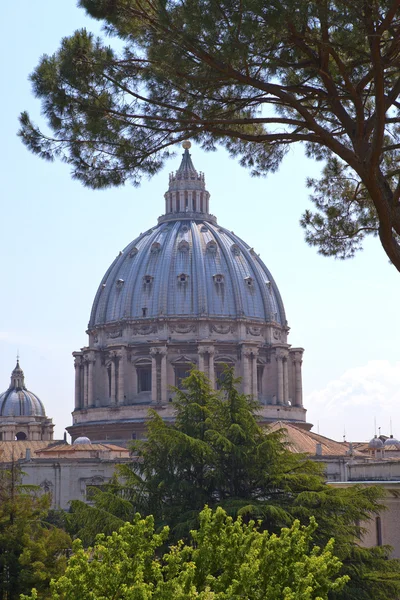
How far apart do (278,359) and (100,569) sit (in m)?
59.2

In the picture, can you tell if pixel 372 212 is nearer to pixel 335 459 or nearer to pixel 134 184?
pixel 134 184

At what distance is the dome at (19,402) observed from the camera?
80.5 meters

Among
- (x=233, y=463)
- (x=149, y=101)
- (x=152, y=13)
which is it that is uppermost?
(x=152, y=13)

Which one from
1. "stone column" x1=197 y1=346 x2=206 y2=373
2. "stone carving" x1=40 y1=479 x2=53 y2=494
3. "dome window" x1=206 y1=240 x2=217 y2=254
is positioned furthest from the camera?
"dome window" x1=206 y1=240 x2=217 y2=254

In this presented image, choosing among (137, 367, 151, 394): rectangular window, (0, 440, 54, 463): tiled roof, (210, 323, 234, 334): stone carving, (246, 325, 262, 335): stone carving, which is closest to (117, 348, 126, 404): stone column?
(137, 367, 151, 394): rectangular window

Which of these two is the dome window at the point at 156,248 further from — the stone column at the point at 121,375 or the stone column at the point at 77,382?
the stone column at the point at 77,382

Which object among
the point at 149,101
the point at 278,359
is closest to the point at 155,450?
the point at 149,101

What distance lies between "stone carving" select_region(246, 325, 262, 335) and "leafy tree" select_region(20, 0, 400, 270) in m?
53.1

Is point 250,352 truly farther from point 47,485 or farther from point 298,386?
point 47,485

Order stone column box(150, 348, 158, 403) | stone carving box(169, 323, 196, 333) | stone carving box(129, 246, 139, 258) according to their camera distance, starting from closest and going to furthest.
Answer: stone column box(150, 348, 158, 403) < stone carving box(169, 323, 196, 333) < stone carving box(129, 246, 139, 258)

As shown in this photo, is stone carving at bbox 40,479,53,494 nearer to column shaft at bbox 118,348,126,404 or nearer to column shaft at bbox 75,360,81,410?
column shaft at bbox 118,348,126,404

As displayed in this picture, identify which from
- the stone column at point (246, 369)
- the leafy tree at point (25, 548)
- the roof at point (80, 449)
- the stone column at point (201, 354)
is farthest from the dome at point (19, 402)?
the leafy tree at point (25, 548)

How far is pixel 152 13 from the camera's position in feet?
46.2

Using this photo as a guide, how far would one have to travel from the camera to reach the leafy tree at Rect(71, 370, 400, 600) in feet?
67.4
